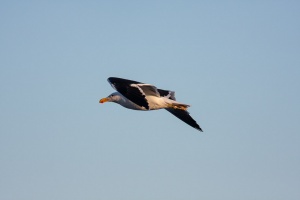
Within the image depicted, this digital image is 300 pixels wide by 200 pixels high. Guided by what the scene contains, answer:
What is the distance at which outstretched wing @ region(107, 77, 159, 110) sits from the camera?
45.4 meters

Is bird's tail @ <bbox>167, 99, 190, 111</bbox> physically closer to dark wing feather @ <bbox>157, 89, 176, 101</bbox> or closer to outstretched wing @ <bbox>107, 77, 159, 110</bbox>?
dark wing feather @ <bbox>157, 89, 176, 101</bbox>

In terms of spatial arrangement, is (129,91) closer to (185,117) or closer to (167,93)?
(185,117)

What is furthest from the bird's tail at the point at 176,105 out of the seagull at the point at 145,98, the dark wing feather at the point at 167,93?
the dark wing feather at the point at 167,93

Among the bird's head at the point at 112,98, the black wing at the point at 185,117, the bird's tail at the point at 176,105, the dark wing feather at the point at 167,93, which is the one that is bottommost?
the black wing at the point at 185,117

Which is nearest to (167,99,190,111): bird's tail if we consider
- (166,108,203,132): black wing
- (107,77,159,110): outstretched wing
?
(166,108,203,132): black wing

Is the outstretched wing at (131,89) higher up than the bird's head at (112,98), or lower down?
lower down

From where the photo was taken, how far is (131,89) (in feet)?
151

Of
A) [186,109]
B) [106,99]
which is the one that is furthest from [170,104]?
[106,99]

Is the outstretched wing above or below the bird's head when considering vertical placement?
below

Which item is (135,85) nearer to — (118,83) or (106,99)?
(118,83)

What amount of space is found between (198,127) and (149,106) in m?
3.04

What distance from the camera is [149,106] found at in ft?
162

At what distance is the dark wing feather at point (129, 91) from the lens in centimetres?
4538

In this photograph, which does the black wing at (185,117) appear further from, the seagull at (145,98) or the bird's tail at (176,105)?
the bird's tail at (176,105)
